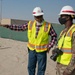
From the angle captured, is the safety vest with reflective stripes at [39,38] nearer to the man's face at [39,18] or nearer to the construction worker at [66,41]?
the man's face at [39,18]

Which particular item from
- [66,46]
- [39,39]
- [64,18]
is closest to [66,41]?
[66,46]

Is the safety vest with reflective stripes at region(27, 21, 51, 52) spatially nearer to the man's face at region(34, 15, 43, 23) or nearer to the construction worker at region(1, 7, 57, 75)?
the construction worker at region(1, 7, 57, 75)

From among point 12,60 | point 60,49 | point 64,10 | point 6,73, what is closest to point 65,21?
point 64,10

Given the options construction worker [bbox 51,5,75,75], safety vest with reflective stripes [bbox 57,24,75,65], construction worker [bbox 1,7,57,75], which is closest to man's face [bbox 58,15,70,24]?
construction worker [bbox 51,5,75,75]

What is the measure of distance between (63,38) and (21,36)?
1460 centimetres

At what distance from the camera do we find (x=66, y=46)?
149 inches

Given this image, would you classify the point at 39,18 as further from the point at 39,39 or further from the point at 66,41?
the point at 66,41

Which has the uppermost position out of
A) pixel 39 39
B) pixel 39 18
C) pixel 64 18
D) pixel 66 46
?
pixel 64 18

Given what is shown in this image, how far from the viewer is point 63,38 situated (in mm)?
3822

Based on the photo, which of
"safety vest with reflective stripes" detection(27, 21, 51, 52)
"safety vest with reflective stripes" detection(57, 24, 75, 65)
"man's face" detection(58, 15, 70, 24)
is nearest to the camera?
"safety vest with reflective stripes" detection(57, 24, 75, 65)

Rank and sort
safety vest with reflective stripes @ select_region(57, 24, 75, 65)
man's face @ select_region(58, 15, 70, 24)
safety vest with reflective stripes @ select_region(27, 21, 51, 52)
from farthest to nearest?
safety vest with reflective stripes @ select_region(27, 21, 51, 52), man's face @ select_region(58, 15, 70, 24), safety vest with reflective stripes @ select_region(57, 24, 75, 65)

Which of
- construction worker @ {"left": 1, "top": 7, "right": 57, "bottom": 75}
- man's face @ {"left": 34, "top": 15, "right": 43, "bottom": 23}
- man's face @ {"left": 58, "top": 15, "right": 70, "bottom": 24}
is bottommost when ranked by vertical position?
construction worker @ {"left": 1, "top": 7, "right": 57, "bottom": 75}

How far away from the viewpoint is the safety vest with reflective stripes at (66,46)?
3.72 meters

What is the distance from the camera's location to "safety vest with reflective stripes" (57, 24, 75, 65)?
12.2ft
